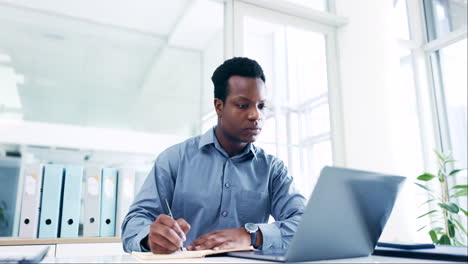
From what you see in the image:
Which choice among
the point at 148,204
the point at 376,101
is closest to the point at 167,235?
the point at 148,204

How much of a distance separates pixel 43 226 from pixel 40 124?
9.03 ft

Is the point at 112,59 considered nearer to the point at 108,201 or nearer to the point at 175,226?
the point at 108,201

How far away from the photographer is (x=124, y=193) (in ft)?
6.62

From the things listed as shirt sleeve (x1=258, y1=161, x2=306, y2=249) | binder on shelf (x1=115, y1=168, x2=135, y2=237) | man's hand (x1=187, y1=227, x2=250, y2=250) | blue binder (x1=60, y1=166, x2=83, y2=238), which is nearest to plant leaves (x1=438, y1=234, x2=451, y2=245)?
shirt sleeve (x1=258, y1=161, x2=306, y2=249)

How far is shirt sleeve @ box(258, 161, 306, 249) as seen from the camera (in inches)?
36.7

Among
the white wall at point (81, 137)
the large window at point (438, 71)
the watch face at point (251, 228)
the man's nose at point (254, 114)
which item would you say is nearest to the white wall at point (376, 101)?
the large window at point (438, 71)

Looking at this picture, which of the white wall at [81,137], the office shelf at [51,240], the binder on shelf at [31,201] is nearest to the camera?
the office shelf at [51,240]

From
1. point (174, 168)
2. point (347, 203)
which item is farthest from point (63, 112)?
point (347, 203)

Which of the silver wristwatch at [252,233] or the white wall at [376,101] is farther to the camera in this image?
the white wall at [376,101]

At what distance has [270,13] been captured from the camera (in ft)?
9.02

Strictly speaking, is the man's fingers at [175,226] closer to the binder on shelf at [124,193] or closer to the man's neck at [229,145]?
the man's neck at [229,145]

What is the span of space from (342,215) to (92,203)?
5.30 feet

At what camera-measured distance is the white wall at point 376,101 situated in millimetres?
2621

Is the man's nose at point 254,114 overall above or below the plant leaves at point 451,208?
above
